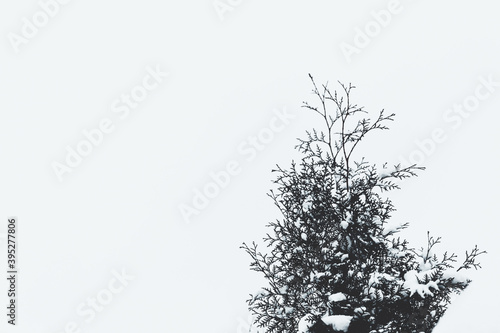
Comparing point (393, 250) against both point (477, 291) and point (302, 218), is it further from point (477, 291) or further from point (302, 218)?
point (477, 291)

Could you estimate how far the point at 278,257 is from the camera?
9438mm

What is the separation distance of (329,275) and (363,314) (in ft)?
2.59

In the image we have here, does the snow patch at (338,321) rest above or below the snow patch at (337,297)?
below

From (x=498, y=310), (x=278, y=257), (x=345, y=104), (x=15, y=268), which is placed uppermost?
(x=15, y=268)

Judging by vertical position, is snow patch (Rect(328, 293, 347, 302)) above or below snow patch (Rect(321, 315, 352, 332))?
above

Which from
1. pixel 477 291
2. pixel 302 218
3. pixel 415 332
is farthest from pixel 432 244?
pixel 477 291

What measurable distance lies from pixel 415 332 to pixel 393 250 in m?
1.47

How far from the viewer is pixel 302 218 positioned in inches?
364

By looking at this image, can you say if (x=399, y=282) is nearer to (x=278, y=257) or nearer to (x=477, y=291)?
(x=278, y=257)

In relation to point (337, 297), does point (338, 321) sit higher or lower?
lower

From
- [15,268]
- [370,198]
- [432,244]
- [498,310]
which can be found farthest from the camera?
[15,268]

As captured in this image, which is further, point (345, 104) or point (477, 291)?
point (345, 104)

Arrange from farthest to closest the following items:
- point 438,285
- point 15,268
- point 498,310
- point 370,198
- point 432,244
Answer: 1. point 15,268
2. point 370,198
3. point 432,244
4. point 438,285
5. point 498,310

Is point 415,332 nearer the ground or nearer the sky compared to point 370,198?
nearer the ground
